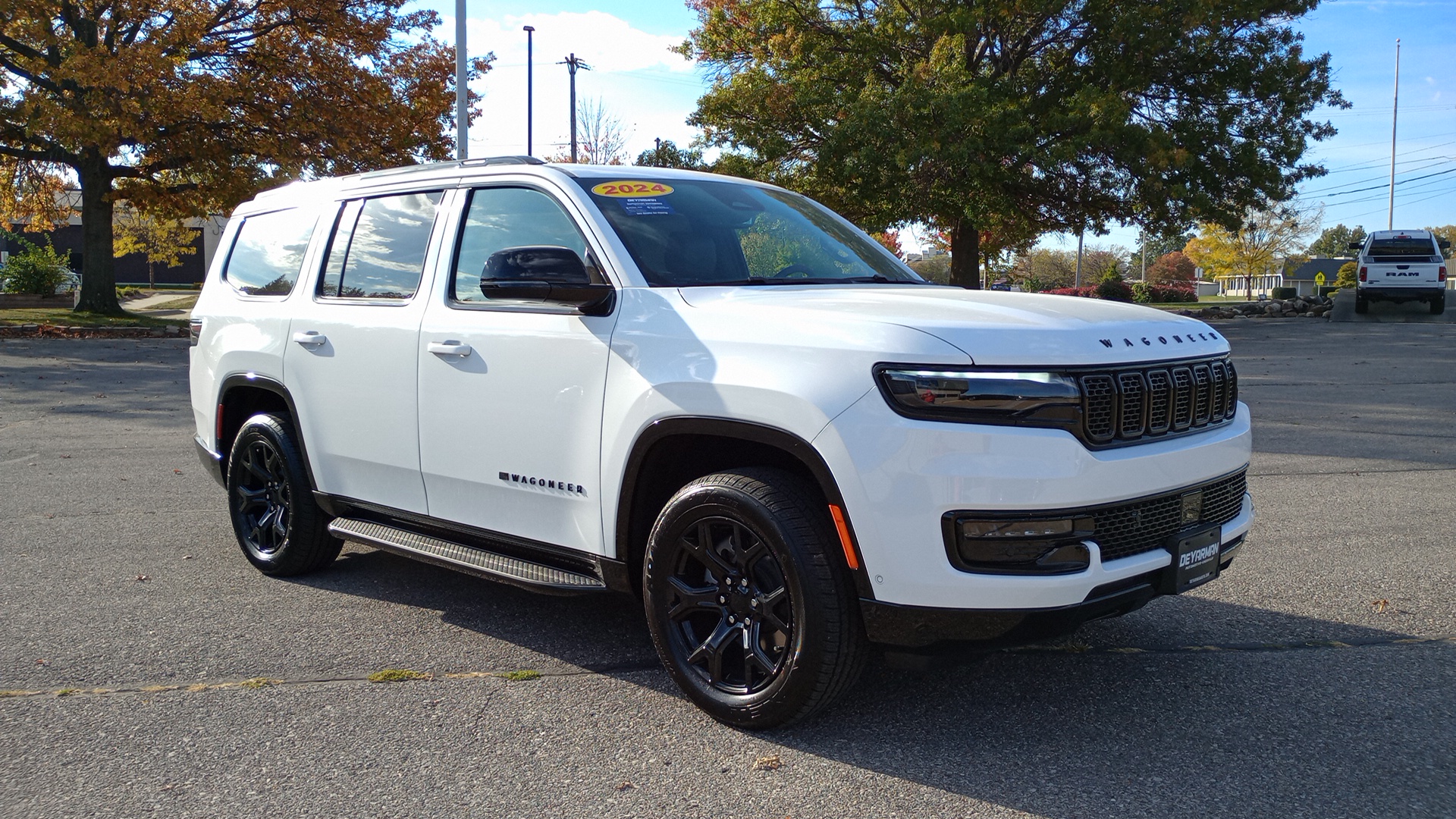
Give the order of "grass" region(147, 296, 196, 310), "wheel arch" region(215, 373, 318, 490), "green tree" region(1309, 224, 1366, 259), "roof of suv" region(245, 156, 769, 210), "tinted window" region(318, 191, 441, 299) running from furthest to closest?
"green tree" region(1309, 224, 1366, 259) < "grass" region(147, 296, 196, 310) < "wheel arch" region(215, 373, 318, 490) < "tinted window" region(318, 191, 441, 299) < "roof of suv" region(245, 156, 769, 210)

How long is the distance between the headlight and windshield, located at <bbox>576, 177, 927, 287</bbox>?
118 cm

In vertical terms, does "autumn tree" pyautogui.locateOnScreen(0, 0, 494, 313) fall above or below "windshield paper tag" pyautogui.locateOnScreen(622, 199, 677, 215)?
above

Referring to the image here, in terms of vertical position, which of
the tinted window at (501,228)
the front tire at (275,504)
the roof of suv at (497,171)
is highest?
the roof of suv at (497,171)

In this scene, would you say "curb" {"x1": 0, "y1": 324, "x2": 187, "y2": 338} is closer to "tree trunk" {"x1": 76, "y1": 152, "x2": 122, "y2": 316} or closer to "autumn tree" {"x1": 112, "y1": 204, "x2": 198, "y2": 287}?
"tree trunk" {"x1": 76, "y1": 152, "x2": 122, "y2": 316}

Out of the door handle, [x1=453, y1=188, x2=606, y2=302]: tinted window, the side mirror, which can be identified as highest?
[x1=453, y1=188, x2=606, y2=302]: tinted window

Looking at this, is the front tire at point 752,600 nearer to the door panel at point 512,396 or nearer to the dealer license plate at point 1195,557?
the door panel at point 512,396

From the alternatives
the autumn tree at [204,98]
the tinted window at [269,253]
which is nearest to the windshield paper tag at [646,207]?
the tinted window at [269,253]

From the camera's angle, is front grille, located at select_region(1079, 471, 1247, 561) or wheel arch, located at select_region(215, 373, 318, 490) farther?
wheel arch, located at select_region(215, 373, 318, 490)

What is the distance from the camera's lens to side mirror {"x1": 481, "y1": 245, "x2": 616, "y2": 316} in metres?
3.96

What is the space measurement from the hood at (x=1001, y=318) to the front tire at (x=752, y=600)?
0.58 m

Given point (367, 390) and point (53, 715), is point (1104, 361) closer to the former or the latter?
point (367, 390)

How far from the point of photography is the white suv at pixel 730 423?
3236mm

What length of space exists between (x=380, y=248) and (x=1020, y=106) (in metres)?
21.7

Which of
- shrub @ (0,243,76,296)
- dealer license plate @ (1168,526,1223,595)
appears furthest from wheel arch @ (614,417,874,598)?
shrub @ (0,243,76,296)
